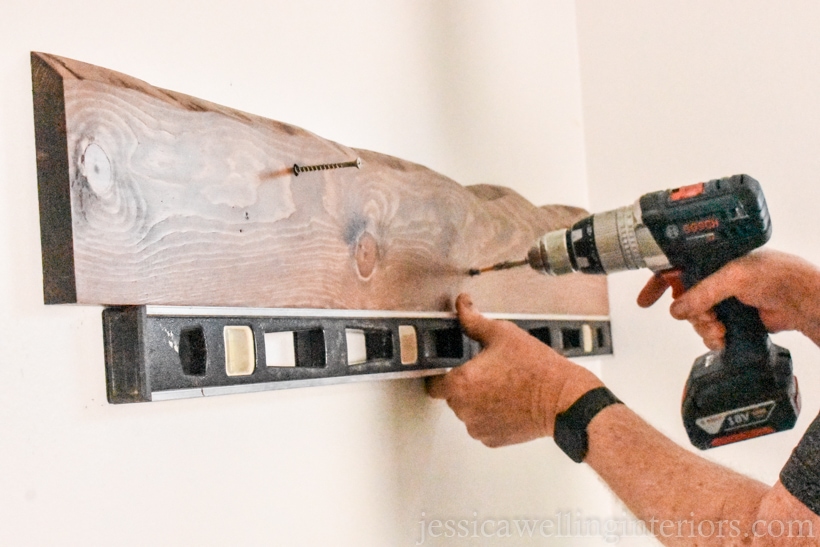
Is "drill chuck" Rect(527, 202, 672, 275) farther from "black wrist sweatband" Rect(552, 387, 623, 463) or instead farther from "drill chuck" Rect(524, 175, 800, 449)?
"black wrist sweatband" Rect(552, 387, 623, 463)

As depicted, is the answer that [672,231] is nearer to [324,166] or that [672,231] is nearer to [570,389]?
[570,389]

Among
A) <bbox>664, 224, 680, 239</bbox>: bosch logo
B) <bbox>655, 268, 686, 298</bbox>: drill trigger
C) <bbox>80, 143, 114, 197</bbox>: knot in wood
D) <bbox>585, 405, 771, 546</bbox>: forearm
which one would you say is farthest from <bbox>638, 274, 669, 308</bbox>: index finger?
<bbox>80, 143, 114, 197</bbox>: knot in wood

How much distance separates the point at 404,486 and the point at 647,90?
1065mm

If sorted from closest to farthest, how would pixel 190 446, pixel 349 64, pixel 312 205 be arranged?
pixel 190 446, pixel 312 205, pixel 349 64

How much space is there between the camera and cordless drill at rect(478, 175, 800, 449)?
982 millimetres

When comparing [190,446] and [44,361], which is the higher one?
[44,361]

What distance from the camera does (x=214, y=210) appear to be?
2.43ft

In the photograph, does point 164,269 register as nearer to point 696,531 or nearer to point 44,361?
point 44,361

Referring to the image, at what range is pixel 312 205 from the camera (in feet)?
2.84

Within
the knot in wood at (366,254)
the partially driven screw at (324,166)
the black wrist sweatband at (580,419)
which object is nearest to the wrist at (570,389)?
the black wrist sweatband at (580,419)

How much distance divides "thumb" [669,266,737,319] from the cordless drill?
0.05 ft

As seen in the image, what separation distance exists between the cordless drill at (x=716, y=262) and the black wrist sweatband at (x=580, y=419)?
152 millimetres

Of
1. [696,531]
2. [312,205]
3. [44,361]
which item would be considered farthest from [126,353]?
[696,531]

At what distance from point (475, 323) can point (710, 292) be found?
36 centimetres
